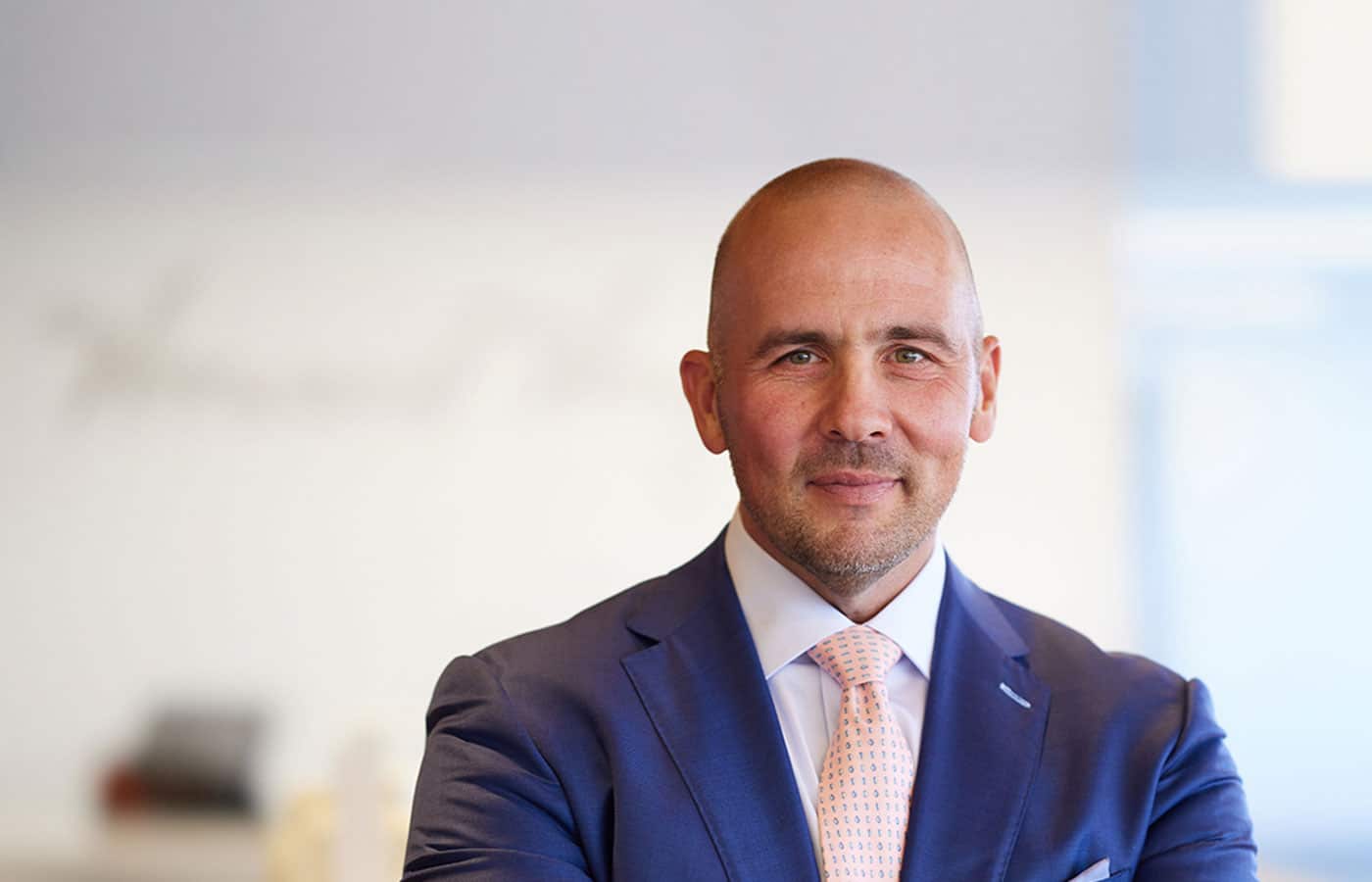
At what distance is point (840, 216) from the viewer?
1767mm

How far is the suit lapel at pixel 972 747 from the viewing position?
1.65m

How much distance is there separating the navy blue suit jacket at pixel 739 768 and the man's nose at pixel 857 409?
24 cm

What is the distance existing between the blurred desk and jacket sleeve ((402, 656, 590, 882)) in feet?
8.19

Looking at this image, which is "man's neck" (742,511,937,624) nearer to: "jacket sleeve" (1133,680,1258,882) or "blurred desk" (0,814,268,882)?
"jacket sleeve" (1133,680,1258,882)

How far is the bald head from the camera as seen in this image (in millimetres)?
1772

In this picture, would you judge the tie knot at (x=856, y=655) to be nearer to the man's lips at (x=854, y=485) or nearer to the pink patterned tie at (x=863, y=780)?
the pink patterned tie at (x=863, y=780)

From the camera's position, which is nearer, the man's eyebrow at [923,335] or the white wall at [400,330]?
the man's eyebrow at [923,335]

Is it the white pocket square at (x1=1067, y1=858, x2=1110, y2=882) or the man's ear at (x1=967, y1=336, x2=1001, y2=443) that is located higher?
the man's ear at (x1=967, y1=336, x2=1001, y2=443)

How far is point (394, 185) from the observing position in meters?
4.12

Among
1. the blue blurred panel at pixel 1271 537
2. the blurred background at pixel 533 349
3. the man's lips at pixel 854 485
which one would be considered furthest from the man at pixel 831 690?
the blue blurred panel at pixel 1271 537

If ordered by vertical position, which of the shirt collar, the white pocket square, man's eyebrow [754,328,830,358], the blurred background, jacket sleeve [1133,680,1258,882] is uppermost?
the blurred background

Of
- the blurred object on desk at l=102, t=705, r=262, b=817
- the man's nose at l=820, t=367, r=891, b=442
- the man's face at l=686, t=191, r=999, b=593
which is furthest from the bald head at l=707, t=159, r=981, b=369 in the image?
the blurred object on desk at l=102, t=705, r=262, b=817

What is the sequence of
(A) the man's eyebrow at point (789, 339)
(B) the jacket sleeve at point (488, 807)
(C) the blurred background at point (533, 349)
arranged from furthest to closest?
1. (C) the blurred background at point (533, 349)
2. (A) the man's eyebrow at point (789, 339)
3. (B) the jacket sleeve at point (488, 807)

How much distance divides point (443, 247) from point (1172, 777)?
2.73 m
